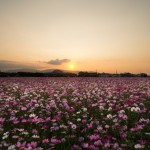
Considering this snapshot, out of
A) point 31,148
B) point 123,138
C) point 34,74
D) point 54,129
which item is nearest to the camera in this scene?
point 31,148

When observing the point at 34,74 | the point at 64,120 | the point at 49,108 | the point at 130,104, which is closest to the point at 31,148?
the point at 64,120

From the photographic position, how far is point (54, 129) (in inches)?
210

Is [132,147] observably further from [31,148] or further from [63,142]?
[31,148]

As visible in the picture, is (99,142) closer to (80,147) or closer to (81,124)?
(80,147)

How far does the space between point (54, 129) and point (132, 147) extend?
1687 millimetres

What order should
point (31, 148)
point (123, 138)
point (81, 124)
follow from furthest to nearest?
point (81, 124), point (123, 138), point (31, 148)

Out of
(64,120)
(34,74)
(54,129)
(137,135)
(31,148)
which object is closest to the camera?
(31,148)

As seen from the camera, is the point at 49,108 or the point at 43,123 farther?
A: the point at 49,108

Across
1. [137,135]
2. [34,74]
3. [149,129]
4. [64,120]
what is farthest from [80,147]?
[34,74]

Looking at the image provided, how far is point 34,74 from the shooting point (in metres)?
48.2

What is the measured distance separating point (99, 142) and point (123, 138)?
602 mm

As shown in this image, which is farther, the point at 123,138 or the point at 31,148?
the point at 123,138

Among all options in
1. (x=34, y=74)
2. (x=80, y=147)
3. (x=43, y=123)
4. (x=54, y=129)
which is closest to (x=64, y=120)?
(x=43, y=123)

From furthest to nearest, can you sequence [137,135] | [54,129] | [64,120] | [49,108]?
[49,108]
[64,120]
[54,129]
[137,135]
